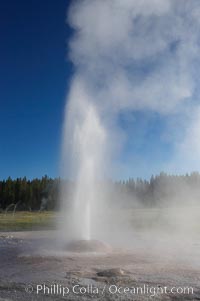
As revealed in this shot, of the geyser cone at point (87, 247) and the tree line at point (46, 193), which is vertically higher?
the tree line at point (46, 193)

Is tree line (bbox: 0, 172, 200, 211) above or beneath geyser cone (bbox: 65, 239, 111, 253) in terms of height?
above

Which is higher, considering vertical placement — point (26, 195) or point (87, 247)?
point (26, 195)

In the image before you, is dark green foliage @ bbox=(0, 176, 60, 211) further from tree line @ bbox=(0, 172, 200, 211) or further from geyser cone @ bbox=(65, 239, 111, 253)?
geyser cone @ bbox=(65, 239, 111, 253)

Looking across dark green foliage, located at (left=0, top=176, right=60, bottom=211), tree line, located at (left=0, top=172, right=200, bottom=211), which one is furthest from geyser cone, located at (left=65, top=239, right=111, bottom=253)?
dark green foliage, located at (left=0, top=176, right=60, bottom=211)

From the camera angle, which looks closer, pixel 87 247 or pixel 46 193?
pixel 87 247

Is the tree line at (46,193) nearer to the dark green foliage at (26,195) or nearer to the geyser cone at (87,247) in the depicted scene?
the dark green foliage at (26,195)

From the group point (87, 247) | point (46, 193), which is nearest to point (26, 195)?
point (46, 193)

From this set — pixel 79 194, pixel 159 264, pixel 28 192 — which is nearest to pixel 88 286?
pixel 159 264

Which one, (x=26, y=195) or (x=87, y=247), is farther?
(x=26, y=195)

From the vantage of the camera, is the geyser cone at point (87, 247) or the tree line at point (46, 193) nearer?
the geyser cone at point (87, 247)

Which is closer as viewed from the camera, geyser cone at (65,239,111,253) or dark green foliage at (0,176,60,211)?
geyser cone at (65,239,111,253)

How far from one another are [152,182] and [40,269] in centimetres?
8484

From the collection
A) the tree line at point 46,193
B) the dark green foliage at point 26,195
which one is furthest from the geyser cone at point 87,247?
the dark green foliage at point 26,195

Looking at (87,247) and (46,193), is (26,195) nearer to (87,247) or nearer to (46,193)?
(46,193)
